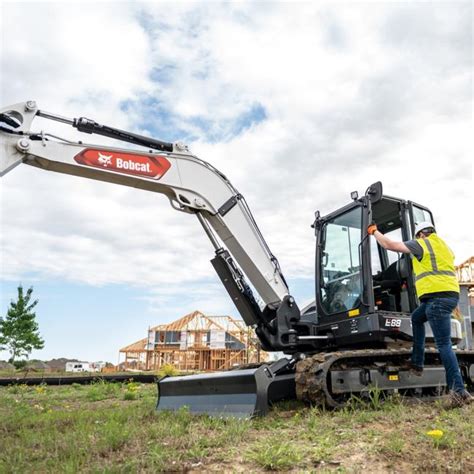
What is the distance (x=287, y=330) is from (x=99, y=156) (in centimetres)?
320

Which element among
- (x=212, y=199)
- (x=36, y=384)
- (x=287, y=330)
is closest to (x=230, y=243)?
(x=212, y=199)

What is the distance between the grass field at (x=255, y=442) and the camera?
11.7 feet

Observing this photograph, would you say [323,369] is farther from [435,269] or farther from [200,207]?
[200,207]

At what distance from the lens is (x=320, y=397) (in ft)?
18.1

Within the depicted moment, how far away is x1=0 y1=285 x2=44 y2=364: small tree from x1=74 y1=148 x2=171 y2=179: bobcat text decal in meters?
29.5

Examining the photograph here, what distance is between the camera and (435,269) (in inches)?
239

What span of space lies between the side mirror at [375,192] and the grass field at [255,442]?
8.47ft

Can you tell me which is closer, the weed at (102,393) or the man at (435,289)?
the man at (435,289)

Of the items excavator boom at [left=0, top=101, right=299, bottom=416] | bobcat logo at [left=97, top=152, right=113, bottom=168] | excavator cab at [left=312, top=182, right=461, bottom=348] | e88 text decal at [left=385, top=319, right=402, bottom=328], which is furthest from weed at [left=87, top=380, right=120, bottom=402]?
e88 text decal at [left=385, top=319, right=402, bottom=328]

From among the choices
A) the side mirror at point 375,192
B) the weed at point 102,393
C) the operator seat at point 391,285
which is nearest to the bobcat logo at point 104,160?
the side mirror at point 375,192

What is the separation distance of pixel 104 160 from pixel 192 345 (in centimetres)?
3234

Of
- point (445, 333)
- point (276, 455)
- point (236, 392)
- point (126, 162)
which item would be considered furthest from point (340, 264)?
point (276, 455)

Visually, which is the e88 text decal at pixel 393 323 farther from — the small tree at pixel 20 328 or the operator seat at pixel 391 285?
the small tree at pixel 20 328

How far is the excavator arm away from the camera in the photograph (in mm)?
6207
